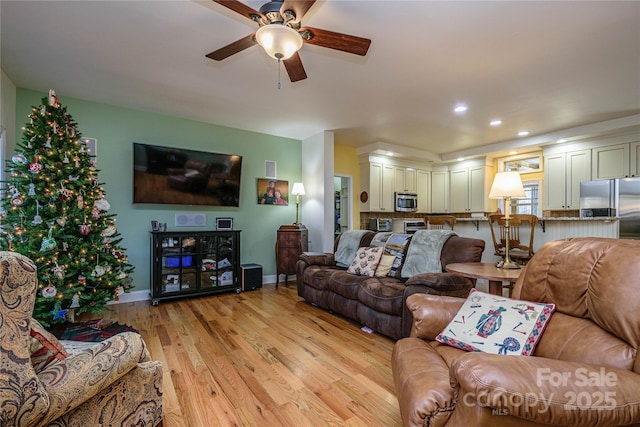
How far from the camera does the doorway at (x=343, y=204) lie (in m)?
6.16

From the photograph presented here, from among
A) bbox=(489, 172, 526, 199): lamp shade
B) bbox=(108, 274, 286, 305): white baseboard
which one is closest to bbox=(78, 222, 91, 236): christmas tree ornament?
bbox=(108, 274, 286, 305): white baseboard

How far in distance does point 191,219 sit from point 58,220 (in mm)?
1804

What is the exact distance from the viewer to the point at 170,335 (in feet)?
9.06

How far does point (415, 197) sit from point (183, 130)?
16.0ft

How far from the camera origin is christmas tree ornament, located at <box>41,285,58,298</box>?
2.45 metres

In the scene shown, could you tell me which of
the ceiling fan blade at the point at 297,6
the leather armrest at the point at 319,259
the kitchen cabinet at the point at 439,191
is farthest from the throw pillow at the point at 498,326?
the kitchen cabinet at the point at 439,191

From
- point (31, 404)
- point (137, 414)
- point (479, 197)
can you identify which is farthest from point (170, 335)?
point (479, 197)

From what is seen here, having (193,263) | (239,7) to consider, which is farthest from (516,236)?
(193,263)

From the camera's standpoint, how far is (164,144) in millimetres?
4152

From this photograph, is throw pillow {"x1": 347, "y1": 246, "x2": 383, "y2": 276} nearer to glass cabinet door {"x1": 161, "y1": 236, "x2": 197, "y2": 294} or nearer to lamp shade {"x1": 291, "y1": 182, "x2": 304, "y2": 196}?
lamp shade {"x1": 291, "y1": 182, "x2": 304, "y2": 196}

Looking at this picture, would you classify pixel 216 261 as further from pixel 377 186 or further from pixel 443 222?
pixel 443 222

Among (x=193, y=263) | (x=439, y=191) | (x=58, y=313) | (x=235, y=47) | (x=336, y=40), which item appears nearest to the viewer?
(x=336, y=40)

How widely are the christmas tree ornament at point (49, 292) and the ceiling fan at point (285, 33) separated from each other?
7.87 feet

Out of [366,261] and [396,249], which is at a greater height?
[396,249]
